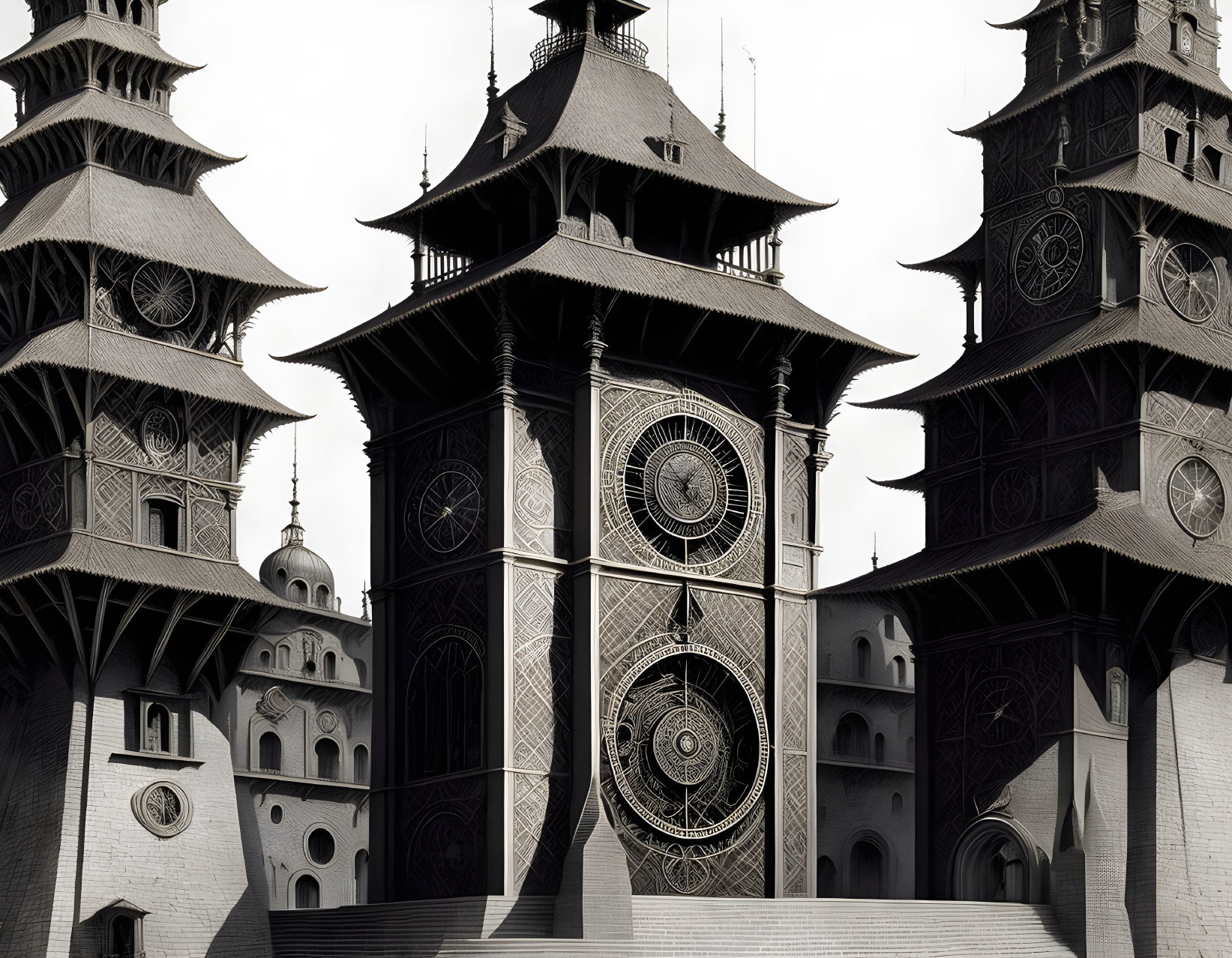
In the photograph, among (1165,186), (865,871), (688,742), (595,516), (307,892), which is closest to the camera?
(595,516)

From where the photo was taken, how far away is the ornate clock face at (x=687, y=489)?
47688mm

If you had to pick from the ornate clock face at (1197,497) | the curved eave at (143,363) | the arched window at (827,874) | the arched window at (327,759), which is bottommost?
the arched window at (827,874)

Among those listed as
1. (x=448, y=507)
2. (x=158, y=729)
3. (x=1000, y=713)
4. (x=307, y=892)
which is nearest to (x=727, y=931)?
(x=1000, y=713)

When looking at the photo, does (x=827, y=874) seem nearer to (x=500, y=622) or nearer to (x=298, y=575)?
(x=500, y=622)

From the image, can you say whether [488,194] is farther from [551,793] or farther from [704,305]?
[551,793]

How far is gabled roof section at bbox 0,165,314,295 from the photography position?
163 feet

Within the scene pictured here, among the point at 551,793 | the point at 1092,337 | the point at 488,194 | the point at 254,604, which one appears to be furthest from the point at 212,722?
the point at 1092,337

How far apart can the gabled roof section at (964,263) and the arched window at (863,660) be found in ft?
46.4

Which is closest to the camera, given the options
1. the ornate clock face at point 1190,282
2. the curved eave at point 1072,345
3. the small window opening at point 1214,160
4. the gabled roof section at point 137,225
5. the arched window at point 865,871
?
the curved eave at point 1072,345

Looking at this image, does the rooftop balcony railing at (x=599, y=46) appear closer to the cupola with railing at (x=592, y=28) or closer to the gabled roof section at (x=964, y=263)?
the cupola with railing at (x=592, y=28)

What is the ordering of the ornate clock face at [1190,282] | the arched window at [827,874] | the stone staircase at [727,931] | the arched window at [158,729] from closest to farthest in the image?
the stone staircase at [727,931] < the arched window at [158,729] < the ornate clock face at [1190,282] < the arched window at [827,874]

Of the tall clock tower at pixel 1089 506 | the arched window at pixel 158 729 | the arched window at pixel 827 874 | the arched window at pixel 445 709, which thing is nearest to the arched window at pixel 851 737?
the arched window at pixel 827 874

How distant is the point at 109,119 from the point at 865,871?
95.5 ft

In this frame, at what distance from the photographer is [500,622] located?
45.5 meters
